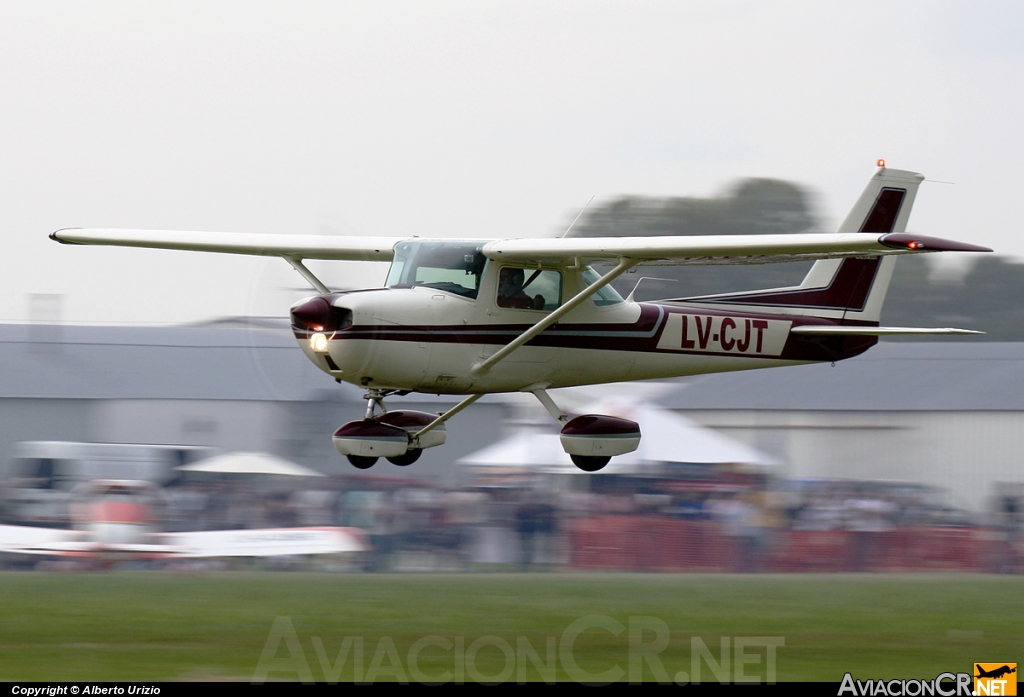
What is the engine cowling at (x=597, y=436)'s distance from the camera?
40.6ft

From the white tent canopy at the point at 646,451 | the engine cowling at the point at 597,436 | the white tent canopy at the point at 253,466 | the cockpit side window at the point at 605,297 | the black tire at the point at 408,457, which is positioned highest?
the white tent canopy at the point at 646,451

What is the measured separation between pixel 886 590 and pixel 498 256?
764 centimetres

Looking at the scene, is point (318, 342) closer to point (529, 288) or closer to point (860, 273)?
point (529, 288)

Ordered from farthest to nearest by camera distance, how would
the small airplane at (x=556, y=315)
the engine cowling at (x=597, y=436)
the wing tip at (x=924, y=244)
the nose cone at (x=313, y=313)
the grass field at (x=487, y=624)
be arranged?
the engine cowling at (x=597, y=436)
the grass field at (x=487, y=624)
the small airplane at (x=556, y=315)
the nose cone at (x=313, y=313)
the wing tip at (x=924, y=244)

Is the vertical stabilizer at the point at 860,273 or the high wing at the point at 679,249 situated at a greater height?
the vertical stabilizer at the point at 860,273

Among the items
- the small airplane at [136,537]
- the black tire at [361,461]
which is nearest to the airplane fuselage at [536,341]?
the black tire at [361,461]

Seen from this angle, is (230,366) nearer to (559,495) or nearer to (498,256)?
(559,495)

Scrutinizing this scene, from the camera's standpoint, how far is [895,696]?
10375mm

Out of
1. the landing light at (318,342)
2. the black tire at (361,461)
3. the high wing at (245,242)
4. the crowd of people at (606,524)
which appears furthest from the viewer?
the crowd of people at (606,524)

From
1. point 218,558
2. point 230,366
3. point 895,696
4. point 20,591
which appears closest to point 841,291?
point 895,696

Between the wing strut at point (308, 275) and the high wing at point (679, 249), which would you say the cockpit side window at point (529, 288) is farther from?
the wing strut at point (308, 275)

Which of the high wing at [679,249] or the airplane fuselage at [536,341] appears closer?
the high wing at [679,249]

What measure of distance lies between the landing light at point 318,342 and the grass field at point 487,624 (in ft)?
9.97

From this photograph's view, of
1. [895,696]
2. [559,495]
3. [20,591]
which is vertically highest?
[559,495]
